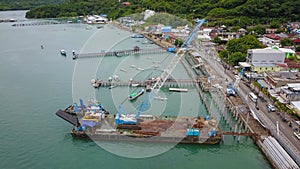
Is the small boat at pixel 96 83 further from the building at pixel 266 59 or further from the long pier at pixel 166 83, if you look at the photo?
the building at pixel 266 59

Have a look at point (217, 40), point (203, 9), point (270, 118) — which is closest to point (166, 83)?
point (270, 118)

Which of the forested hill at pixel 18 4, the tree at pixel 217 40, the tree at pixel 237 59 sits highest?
the forested hill at pixel 18 4

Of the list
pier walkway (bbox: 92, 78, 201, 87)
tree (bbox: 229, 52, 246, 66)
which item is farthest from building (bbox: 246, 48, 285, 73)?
pier walkway (bbox: 92, 78, 201, 87)

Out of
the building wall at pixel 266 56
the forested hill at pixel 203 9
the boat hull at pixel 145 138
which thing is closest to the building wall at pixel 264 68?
the building wall at pixel 266 56

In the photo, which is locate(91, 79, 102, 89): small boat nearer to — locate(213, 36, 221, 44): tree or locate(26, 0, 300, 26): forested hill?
locate(213, 36, 221, 44): tree

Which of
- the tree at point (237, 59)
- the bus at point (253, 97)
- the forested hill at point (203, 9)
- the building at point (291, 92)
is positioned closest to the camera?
the building at point (291, 92)

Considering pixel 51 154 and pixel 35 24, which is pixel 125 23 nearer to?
pixel 35 24

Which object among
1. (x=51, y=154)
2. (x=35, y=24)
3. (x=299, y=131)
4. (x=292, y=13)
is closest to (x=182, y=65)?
(x=299, y=131)

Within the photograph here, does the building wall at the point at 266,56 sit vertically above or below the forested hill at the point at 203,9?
below
